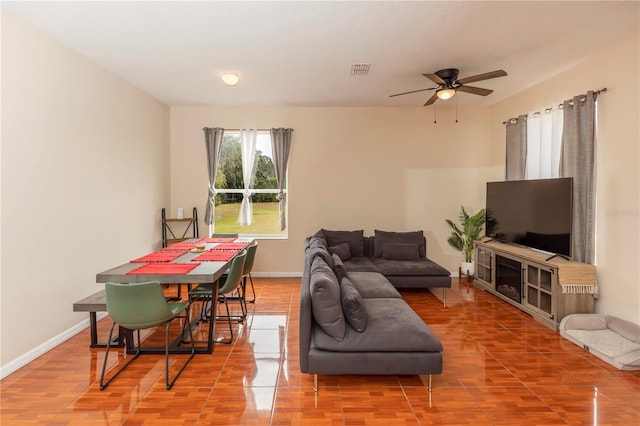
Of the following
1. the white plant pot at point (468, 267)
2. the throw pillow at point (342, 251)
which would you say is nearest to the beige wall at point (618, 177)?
the white plant pot at point (468, 267)

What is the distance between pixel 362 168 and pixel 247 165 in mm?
1998

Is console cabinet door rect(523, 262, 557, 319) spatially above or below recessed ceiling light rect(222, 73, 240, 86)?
below

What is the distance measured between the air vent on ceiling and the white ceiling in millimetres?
89

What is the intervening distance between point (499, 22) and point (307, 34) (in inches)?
66.8

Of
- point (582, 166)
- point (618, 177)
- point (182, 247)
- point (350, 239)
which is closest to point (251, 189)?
point (350, 239)

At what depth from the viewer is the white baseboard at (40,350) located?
288 cm

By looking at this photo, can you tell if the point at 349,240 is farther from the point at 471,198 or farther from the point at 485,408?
the point at 485,408

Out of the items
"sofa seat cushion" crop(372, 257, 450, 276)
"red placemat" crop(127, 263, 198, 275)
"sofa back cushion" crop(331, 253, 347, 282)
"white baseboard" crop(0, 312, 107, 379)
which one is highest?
"red placemat" crop(127, 263, 198, 275)

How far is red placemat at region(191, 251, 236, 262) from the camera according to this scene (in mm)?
3602

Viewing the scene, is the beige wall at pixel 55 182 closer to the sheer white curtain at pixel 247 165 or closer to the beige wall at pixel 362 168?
the beige wall at pixel 362 168

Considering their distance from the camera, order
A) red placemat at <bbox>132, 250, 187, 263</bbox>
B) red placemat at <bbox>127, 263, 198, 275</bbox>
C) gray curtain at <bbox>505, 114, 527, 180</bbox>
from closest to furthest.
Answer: red placemat at <bbox>127, 263, 198, 275</bbox> < red placemat at <bbox>132, 250, 187, 263</bbox> < gray curtain at <bbox>505, 114, 527, 180</bbox>

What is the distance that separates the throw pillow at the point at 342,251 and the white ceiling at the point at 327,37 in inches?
93.8

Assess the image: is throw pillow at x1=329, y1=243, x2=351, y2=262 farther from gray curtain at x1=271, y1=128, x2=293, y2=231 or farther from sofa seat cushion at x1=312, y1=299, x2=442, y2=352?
sofa seat cushion at x1=312, y1=299, x2=442, y2=352

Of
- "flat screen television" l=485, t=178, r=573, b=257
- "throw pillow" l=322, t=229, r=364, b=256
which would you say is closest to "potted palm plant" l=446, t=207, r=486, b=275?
"flat screen television" l=485, t=178, r=573, b=257
